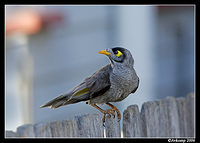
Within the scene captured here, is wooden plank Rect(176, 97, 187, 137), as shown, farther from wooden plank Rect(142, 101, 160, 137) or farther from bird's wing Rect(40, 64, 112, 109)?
bird's wing Rect(40, 64, 112, 109)

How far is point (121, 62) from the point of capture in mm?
3424

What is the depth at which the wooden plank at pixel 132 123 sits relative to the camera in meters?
2.83

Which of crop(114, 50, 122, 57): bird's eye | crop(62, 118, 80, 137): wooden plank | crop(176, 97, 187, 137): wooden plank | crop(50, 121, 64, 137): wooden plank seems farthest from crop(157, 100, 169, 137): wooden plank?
crop(50, 121, 64, 137): wooden plank

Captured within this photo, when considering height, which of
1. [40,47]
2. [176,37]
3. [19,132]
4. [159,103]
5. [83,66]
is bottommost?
[19,132]

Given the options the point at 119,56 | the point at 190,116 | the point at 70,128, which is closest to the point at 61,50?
the point at 119,56

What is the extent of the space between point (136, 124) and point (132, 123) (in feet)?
0.19

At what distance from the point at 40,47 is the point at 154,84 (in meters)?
2.80

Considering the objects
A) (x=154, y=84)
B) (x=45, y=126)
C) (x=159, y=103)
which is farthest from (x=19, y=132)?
(x=154, y=84)

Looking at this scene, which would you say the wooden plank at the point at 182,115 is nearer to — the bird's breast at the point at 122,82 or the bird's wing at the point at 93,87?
the bird's breast at the point at 122,82

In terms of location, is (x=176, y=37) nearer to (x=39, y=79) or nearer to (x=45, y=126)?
(x=39, y=79)

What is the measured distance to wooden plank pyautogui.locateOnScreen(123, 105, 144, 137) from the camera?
9.30 ft

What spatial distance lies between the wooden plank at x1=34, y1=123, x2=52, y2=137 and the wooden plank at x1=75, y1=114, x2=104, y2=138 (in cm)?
29

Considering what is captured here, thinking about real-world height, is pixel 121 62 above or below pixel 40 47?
below

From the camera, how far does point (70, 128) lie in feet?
8.04
